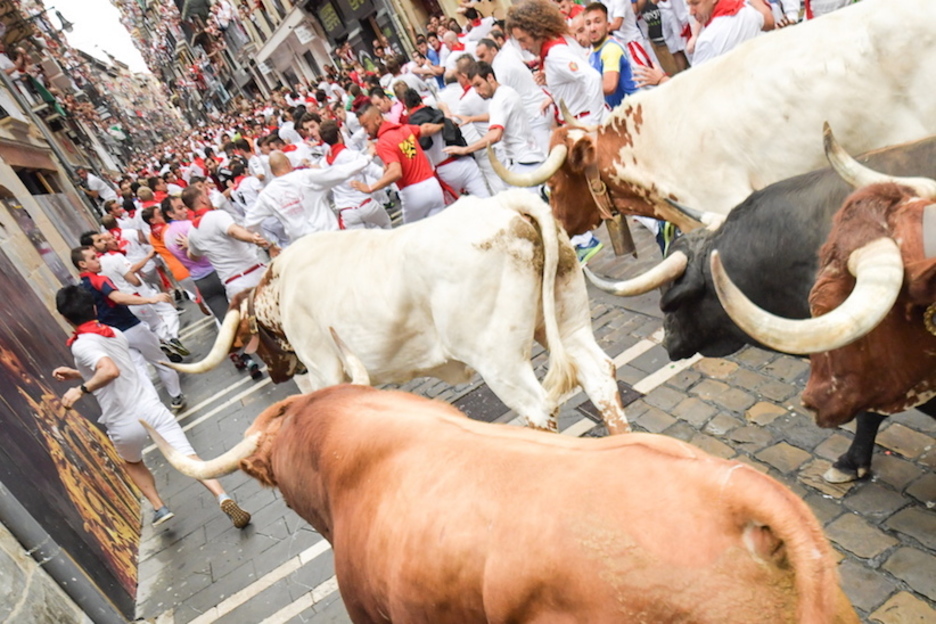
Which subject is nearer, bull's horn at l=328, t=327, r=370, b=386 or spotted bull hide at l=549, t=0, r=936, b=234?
bull's horn at l=328, t=327, r=370, b=386

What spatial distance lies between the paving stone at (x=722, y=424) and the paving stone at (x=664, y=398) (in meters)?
0.37

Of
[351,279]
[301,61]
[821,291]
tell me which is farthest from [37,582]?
[301,61]

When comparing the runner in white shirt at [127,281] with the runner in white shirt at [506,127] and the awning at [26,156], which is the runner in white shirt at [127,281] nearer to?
the runner in white shirt at [506,127]

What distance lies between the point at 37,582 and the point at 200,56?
8559cm

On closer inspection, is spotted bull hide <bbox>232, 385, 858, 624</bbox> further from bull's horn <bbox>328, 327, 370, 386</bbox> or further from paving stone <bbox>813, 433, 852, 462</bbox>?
paving stone <bbox>813, 433, 852, 462</bbox>

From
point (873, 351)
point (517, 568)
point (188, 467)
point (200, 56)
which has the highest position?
point (200, 56)

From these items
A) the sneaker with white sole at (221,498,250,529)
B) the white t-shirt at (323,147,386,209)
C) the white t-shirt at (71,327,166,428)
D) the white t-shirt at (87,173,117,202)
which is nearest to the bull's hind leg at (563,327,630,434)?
the sneaker with white sole at (221,498,250,529)

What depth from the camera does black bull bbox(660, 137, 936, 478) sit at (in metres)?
2.51

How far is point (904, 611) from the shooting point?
2439 millimetres

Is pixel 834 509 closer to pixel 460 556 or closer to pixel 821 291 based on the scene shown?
pixel 821 291

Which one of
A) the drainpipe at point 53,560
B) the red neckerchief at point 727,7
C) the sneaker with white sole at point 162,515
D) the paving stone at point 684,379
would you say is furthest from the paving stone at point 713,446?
the sneaker with white sole at point 162,515

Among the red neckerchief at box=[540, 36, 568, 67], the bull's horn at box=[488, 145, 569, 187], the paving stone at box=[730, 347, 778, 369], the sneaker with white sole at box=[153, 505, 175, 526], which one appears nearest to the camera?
the paving stone at box=[730, 347, 778, 369]

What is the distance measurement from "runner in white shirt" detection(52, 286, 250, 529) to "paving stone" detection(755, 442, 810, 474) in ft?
13.1

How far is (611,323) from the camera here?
5.89 m
